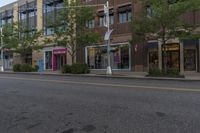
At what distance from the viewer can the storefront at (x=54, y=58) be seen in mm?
45156

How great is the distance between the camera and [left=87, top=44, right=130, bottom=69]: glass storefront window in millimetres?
36250

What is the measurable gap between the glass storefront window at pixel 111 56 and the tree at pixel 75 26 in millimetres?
4194

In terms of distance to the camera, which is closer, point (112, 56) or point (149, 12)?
→ point (149, 12)

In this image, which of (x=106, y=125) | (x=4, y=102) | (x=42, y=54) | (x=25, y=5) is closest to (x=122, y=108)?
(x=106, y=125)

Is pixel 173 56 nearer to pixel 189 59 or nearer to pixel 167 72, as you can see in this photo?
pixel 189 59

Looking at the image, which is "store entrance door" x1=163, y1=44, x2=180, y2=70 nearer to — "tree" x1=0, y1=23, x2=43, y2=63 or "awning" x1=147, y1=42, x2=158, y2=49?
"awning" x1=147, y1=42, x2=158, y2=49

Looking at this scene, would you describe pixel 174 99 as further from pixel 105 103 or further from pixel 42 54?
pixel 42 54

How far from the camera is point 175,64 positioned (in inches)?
1278

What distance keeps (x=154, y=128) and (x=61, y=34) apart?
27739 millimetres

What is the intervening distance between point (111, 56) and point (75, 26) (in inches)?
256

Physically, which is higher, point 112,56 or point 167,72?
point 112,56

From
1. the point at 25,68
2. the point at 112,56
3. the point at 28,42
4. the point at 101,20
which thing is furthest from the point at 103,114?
the point at 28,42

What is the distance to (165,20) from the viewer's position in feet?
81.1

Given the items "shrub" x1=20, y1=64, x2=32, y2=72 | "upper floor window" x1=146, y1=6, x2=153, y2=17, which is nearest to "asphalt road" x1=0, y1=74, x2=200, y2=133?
"upper floor window" x1=146, y1=6, x2=153, y2=17
